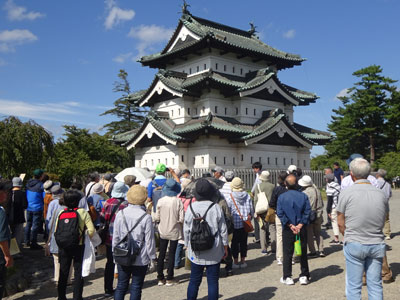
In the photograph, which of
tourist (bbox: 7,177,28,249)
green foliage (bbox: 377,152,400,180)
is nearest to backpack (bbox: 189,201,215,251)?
tourist (bbox: 7,177,28,249)

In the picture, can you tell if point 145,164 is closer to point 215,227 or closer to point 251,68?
point 251,68

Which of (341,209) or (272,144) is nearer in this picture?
(341,209)

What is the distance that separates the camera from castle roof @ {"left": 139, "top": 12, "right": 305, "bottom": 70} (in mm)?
24625

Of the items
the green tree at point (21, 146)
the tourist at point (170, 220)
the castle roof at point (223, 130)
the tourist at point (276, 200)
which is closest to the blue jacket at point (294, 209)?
the tourist at point (276, 200)

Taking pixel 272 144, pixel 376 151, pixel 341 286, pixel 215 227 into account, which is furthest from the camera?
pixel 376 151

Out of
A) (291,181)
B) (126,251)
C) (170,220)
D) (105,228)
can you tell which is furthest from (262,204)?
(126,251)

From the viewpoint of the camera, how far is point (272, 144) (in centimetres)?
2580

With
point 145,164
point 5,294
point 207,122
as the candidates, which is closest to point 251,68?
point 207,122

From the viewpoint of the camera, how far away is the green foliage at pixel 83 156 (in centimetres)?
2702

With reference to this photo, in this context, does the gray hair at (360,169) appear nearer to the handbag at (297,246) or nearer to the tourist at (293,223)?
the tourist at (293,223)

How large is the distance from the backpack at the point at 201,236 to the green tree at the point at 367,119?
4060cm

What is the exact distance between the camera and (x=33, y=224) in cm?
967

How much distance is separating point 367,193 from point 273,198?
385 centimetres

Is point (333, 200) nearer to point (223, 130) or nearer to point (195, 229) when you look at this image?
point (195, 229)
